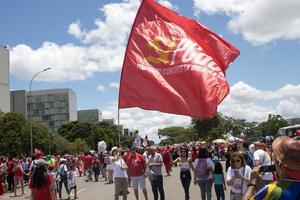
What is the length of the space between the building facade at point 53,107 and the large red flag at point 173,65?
154787 millimetres

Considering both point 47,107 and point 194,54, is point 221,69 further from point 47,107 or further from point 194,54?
point 47,107

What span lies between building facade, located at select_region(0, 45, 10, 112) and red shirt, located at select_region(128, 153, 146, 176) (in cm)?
8977

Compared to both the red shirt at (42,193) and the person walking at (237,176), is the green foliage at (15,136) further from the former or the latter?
the person walking at (237,176)

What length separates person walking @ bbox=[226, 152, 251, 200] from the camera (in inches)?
416

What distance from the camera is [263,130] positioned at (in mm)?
131250

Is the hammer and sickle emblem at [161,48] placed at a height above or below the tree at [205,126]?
below

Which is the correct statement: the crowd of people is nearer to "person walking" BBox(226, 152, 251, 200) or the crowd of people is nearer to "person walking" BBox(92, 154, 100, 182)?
"person walking" BBox(226, 152, 251, 200)

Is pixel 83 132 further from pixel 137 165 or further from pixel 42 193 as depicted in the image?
pixel 42 193

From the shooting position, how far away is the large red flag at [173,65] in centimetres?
866

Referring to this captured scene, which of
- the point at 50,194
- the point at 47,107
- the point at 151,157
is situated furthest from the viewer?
the point at 47,107

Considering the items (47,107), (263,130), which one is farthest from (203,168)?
(47,107)

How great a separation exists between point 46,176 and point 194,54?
3.92 metres

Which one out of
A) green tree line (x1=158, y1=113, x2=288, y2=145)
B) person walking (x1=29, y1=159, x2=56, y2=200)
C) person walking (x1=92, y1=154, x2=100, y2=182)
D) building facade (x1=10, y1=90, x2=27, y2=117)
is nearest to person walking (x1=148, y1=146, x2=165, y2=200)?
person walking (x1=29, y1=159, x2=56, y2=200)

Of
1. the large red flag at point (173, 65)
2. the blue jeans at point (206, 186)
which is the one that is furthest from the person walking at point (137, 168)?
the large red flag at point (173, 65)
